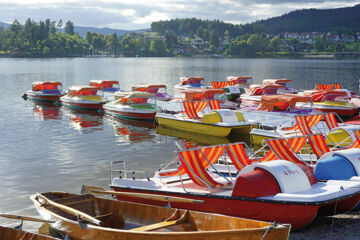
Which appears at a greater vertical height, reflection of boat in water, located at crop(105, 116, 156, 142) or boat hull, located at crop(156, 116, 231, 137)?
boat hull, located at crop(156, 116, 231, 137)

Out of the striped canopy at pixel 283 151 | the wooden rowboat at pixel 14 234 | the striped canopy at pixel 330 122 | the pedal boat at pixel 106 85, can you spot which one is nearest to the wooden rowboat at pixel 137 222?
the wooden rowboat at pixel 14 234

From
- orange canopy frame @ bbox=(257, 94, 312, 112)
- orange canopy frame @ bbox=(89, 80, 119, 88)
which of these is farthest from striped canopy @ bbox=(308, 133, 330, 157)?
orange canopy frame @ bbox=(89, 80, 119, 88)

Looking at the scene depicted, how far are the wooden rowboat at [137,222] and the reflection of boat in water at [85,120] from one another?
1942 cm

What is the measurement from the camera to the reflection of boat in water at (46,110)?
39375 mm

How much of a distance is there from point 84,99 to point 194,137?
54.1 ft

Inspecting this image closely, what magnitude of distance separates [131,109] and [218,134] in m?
9.52

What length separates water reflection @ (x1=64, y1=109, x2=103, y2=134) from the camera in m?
33.2

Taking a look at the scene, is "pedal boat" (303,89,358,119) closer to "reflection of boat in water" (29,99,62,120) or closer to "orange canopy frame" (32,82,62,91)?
"reflection of boat in water" (29,99,62,120)

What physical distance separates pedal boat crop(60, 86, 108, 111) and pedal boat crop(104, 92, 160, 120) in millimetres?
3014

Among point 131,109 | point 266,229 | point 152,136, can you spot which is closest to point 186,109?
point 152,136

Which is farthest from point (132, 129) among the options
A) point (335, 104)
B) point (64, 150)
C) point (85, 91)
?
point (335, 104)

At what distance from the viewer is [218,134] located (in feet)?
94.6

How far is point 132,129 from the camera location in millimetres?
32750

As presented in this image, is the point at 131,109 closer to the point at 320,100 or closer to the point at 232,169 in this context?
the point at 320,100
